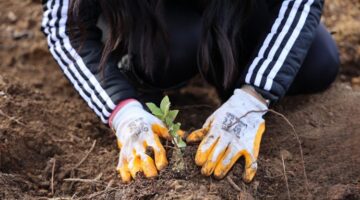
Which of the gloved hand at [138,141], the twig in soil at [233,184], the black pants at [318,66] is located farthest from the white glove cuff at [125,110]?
the black pants at [318,66]

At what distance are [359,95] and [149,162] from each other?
3.04 feet

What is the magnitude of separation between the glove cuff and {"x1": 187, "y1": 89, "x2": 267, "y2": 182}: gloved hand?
0.23 m

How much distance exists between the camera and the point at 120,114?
166 centimetres

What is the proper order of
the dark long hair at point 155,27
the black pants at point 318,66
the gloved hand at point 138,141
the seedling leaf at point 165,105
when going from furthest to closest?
the black pants at point 318,66 → the dark long hair at point 155,27 → the gloved hand at point 138,141 → the seedling leaf at point 165,105

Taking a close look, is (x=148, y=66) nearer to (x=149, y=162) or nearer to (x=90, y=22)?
(x=90, y=22)

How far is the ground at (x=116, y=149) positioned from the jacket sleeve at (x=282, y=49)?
0.21 metres

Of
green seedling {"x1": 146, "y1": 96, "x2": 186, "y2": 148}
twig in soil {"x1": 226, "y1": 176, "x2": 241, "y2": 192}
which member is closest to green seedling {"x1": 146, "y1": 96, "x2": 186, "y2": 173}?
green seedling {"x1": 146, "y1": 96, "x2": 186, "y2": 148}

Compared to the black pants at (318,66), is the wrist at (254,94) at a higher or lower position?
higher

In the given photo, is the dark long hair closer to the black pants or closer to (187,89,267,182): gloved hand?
(187,89,267,182): gloved hand

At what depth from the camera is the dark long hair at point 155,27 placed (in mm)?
1629

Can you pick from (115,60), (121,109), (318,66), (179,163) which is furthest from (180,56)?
(179,163)

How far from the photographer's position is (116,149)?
1.83 metres

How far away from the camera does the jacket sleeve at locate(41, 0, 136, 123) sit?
1713 millimetres

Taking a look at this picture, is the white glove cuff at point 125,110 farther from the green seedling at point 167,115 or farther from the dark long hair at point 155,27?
the green seedling at point 167,115
